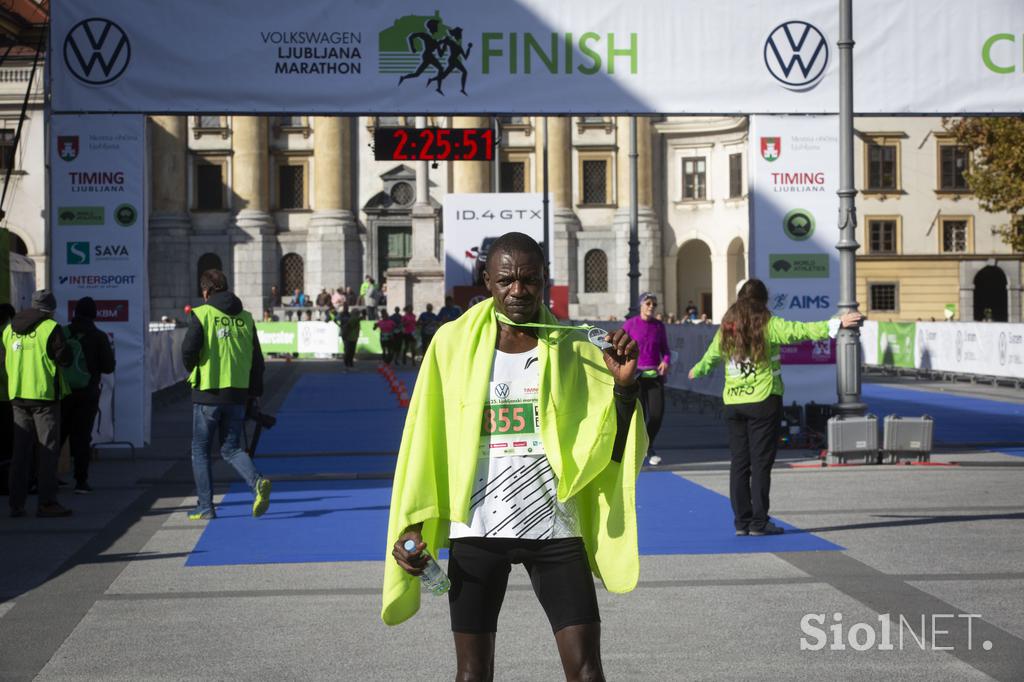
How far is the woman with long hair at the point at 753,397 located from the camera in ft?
34.9

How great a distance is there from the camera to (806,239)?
706 inches

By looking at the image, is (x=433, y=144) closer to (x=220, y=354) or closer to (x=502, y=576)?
(x=220, y=354)

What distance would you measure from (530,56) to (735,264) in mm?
52859

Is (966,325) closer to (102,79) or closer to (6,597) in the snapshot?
(102,79)

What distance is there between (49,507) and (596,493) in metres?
8.52

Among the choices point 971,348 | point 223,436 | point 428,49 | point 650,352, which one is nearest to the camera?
point 223,436

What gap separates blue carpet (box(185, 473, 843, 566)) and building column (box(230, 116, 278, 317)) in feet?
171

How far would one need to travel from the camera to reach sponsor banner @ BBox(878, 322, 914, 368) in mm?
39178

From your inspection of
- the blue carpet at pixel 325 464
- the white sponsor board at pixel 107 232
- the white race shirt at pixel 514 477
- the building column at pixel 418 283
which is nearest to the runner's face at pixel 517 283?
the white race shirt at pixel 514 477

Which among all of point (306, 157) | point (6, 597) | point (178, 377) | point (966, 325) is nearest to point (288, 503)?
point (6, 597)

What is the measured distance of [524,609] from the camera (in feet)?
26.5

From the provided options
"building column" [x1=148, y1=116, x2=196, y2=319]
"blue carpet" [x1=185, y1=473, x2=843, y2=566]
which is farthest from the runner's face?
"building column" [x1=148, y1=116, x2=196, y2=319]

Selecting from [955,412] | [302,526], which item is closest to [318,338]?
[955,412]

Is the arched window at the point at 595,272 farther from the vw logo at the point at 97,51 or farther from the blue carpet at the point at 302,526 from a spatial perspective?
the blue carpet at the point at 302,526
